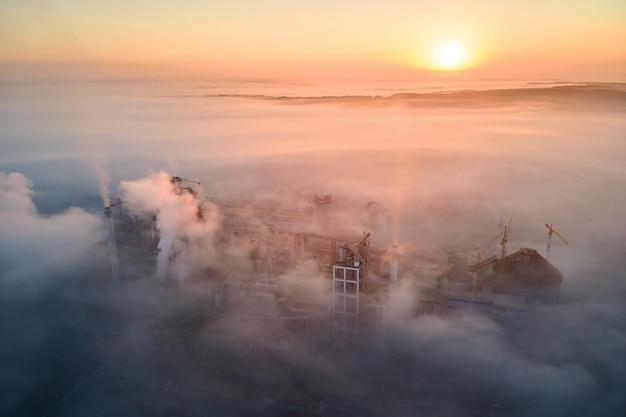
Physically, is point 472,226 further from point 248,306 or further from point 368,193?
point 248,306

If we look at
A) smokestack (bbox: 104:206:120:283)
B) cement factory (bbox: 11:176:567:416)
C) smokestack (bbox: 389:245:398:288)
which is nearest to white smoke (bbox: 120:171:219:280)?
cement factory (bbox: 11:176:567:416)

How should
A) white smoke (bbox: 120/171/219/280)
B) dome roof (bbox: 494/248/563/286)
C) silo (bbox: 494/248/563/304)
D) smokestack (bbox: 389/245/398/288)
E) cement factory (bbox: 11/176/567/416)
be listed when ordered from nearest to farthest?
cement factory (bbox: 11/176/567/416) → smokestack (bbox: 389/245/398/288) → silo (bbox: 494/248/563/304) → dome roof (bbox: 494/248/563/286) → white smoke (bbox: 120/171/219/280)

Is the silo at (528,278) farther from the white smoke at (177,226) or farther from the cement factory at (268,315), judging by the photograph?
the white smoke at (177,226)

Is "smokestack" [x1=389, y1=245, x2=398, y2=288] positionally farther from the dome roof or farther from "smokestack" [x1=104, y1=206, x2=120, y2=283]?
"smokestack" [x1=104, y1=206, x2=120, y2=283]

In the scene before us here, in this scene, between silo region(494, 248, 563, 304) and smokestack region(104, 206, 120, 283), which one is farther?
smokestack region(104, 206, 120, 283)

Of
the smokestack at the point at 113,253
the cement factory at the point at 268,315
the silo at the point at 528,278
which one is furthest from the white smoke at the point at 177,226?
the silo at the point at 528,278

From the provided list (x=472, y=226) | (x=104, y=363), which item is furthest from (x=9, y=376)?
(x=472, y=226)

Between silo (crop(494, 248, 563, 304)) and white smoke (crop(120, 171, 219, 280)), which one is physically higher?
white smoke (crop(120, 171, 219, 280))
